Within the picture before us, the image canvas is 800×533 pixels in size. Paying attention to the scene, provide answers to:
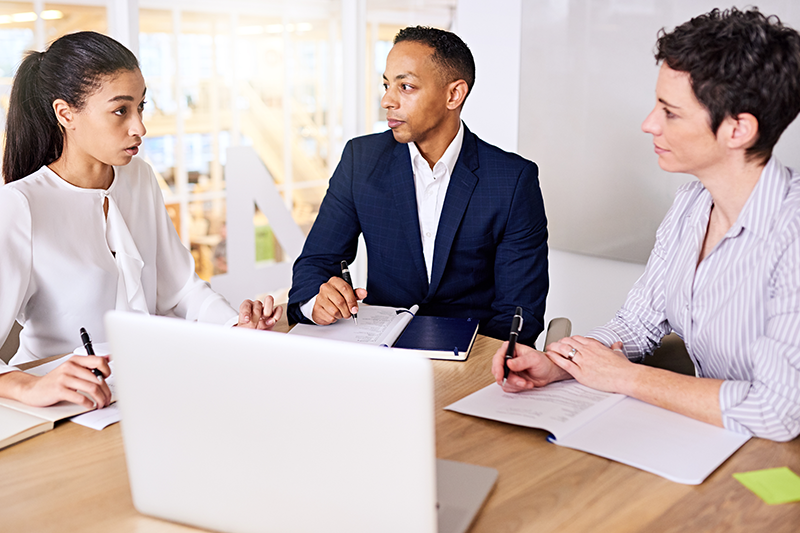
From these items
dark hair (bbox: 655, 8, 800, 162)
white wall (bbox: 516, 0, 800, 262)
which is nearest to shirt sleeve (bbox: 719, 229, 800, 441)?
dark hair (bbox: 655, 8, 800, 162)

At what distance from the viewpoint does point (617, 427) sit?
120 cm

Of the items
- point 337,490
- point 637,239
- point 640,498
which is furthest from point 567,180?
point 337,490

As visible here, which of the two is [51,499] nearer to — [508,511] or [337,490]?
[337,490]

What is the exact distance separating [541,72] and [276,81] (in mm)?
1418

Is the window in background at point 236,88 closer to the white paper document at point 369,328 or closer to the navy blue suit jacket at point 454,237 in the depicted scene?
the navy blue suit jacket at point 454,237

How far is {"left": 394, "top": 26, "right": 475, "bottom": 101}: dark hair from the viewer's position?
2258 mm

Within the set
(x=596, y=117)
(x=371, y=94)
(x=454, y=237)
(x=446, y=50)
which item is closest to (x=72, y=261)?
(x=454, y=237)

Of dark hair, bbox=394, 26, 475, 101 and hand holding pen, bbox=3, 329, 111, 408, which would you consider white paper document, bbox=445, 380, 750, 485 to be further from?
dark hair, bbox=394, 26, 475, 101

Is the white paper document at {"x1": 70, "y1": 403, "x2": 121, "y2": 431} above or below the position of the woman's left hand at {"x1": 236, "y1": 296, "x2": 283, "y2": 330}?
below

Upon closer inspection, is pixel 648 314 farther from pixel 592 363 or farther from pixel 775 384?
pixel 775 384

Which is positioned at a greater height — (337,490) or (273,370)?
(273,370)

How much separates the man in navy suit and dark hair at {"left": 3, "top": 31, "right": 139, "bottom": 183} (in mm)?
744

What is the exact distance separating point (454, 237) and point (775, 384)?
3.51ft

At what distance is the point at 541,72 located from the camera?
10.4ft
